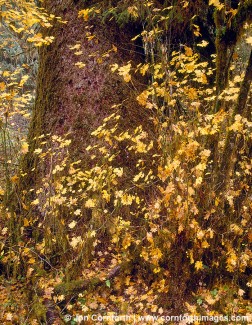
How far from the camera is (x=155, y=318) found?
122 inches

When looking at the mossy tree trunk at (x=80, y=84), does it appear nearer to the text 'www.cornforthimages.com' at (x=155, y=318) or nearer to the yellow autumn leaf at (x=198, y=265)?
the text 'www.cornforthimages.com' at (x=155, y=318)

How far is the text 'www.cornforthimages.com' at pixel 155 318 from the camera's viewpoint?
9.62 ft

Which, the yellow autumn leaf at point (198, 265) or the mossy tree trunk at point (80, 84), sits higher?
the mossy tree trunk at point (80, 84)

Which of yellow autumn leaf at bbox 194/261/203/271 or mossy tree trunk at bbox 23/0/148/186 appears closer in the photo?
yellow autumn leaf at bbox 194/261/203/271

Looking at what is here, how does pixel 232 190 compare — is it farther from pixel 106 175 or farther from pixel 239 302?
pixel 106 175

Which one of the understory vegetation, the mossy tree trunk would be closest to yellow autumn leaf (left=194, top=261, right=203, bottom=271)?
the understory vegetation

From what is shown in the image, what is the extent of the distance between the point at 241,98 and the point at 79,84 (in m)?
2.43

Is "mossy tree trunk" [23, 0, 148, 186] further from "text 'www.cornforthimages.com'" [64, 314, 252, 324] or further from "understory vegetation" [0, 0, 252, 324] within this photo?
"text 'www.cornforthimages.com'" [64, 314, 252, 324]

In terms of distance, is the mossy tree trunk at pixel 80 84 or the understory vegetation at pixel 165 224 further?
the mossy tree trunk at pixel 80 84

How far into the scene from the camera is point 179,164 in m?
2.91

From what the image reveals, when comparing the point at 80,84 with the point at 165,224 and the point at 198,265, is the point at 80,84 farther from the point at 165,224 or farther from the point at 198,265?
the point at 198,265

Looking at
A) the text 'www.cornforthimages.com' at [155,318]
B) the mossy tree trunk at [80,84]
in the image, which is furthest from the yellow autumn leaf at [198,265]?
the mossy tree trunk at [80,84]

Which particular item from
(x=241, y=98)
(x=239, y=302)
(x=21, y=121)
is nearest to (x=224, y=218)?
(x=239, y=302)

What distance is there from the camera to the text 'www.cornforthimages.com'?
2.93m
